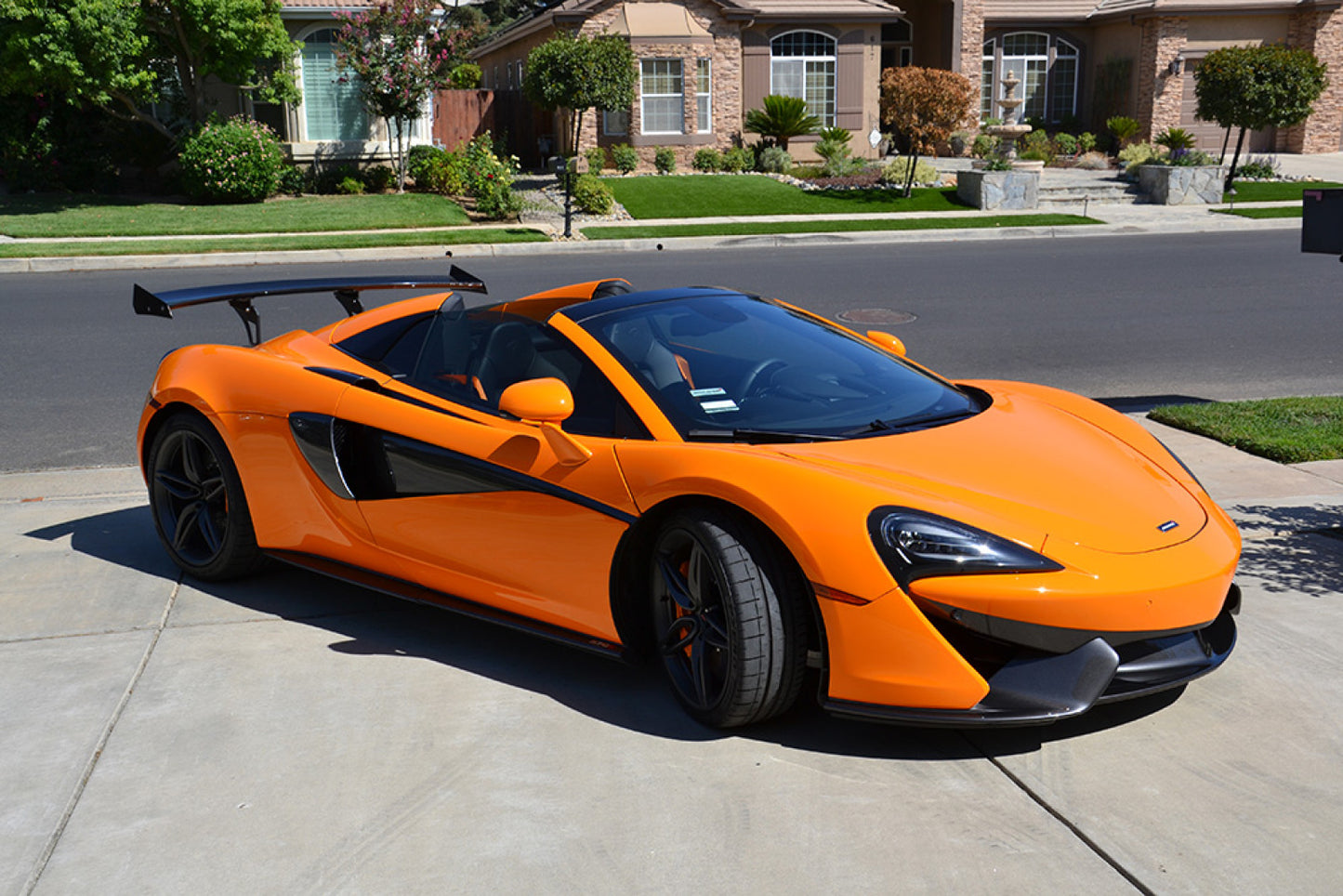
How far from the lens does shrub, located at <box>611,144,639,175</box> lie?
29594 millimetres

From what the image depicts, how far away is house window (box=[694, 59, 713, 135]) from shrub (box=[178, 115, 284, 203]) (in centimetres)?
1109

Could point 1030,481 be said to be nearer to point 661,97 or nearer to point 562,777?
point 562,777

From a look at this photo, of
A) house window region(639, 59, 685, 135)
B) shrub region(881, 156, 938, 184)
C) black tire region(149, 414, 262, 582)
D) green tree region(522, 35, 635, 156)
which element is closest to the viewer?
A: black tire region(149, 414, 262, 582)

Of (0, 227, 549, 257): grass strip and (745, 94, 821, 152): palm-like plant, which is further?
(745, 94, 821, 152): palm-like plant

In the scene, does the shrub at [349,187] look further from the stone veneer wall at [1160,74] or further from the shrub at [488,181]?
the stone veneer wall at [1160,74]

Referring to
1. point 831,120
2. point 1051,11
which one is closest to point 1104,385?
point 831,120

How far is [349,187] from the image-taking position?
84.5 ft

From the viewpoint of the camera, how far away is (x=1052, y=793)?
11.2ft

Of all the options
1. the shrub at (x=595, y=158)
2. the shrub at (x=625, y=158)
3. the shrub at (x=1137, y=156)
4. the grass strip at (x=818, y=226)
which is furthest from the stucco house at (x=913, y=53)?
the grass strip at (x=818, y=226)

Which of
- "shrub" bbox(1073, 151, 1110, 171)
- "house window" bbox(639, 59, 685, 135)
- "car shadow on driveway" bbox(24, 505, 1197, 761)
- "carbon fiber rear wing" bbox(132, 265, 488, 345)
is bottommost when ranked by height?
"car shadow on driveway" bbox(24, 505, 1197, 761)

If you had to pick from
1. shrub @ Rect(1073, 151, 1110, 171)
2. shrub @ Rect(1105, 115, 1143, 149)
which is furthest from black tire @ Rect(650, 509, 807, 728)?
shrub @ Rect(1105, 115, 1143, 149)

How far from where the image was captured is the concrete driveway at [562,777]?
3094mm

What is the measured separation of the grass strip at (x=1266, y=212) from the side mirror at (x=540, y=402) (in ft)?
72.9

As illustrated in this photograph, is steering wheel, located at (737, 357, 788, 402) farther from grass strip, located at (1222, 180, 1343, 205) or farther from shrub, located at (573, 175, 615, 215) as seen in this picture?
grass strip, located at (1222, 180, 1343, 205)
